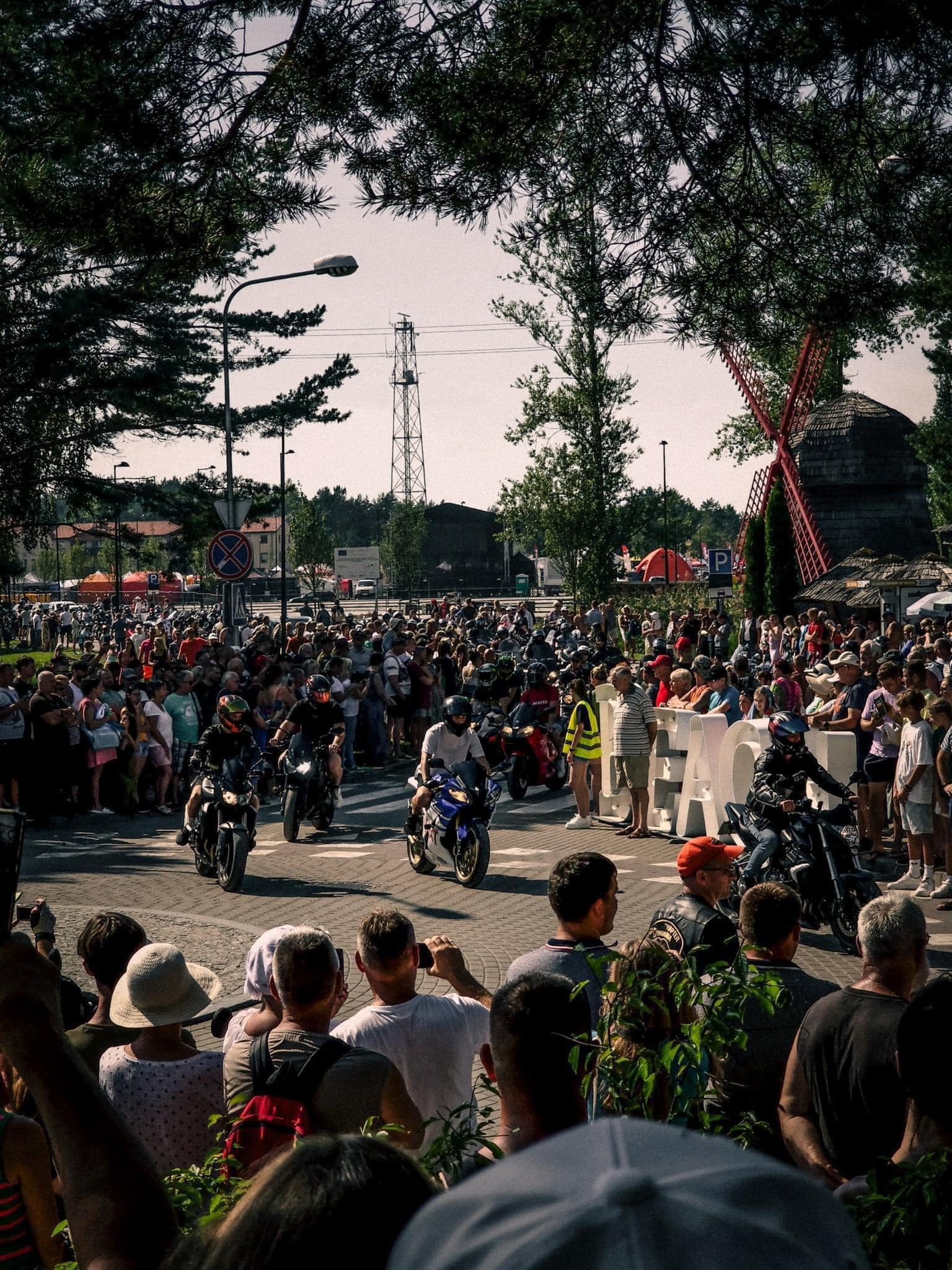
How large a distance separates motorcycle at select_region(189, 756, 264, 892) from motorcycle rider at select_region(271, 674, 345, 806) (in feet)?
4.90

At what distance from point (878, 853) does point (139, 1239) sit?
13.0 m

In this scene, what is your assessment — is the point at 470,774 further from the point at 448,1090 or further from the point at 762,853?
the point at 448,1090

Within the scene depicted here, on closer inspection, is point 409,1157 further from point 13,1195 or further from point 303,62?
point 303,62

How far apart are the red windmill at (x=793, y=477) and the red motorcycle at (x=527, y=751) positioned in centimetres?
2790

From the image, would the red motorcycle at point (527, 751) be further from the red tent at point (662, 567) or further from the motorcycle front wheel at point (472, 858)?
the red tent at point (662, 567)

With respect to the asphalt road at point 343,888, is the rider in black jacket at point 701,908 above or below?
above

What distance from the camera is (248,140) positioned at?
6316mm

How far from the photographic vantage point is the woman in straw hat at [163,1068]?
427cm

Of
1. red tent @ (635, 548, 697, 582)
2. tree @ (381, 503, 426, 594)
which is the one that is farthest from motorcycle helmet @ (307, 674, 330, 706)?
tree @ (381, 503, 426, 594)

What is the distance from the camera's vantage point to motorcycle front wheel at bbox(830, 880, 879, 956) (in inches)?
400

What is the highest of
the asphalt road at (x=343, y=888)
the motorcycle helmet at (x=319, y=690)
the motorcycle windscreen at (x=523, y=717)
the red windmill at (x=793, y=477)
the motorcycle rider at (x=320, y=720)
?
the red windmill at (x=793, y=477)

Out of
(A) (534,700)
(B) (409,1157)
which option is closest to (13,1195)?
(B) (409,1157)

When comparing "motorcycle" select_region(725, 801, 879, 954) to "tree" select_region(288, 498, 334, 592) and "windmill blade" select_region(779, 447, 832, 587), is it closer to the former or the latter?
"windmill blade" select_region(779, 447, 832, 587)

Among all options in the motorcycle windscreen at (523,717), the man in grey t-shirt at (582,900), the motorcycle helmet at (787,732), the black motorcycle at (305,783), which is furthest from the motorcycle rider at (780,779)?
the motorcycle windscreen at (523,717)
